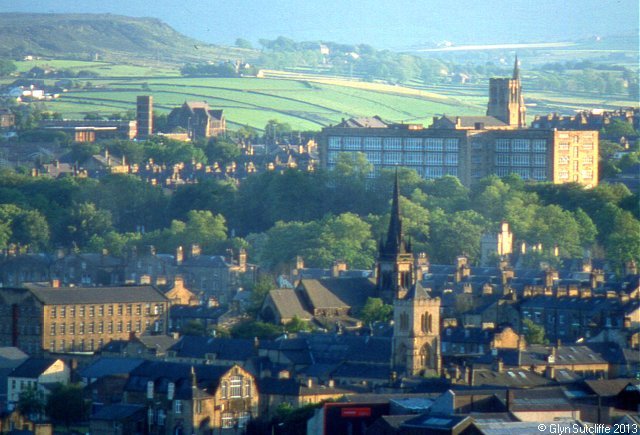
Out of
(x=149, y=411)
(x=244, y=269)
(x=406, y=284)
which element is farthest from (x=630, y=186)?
(x=149, y=411)

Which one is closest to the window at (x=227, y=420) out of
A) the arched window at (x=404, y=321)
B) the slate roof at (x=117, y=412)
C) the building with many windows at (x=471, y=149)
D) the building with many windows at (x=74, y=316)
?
the slate roof at (x=117, y=412)

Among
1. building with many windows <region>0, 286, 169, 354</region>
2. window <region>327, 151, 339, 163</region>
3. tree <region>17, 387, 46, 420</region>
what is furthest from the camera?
window <region>327, 151, 339, 163</region>

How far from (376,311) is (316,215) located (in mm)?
47931

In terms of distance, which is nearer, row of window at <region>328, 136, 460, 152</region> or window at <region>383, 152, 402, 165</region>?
row of window at <region>328, 136, 460, 152</region>

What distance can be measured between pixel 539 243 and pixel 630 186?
90.1 feet

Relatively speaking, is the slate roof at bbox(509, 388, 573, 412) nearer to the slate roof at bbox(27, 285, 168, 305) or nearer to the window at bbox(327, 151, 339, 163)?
the slate roof at bbox(27, 285, 168, 305)

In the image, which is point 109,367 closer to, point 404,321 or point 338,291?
point 404,321

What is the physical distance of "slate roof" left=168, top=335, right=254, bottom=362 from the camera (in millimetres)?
82875

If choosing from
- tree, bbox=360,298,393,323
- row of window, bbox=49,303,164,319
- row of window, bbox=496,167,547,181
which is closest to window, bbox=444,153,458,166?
row of window, bbox=496,167,547,181

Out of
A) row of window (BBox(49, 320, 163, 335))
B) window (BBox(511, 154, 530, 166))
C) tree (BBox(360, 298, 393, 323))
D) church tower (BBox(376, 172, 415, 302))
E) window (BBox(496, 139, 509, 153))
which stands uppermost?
window (BBox(496, 139, 509, 153))

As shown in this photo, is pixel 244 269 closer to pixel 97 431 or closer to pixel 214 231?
pixel 214 231

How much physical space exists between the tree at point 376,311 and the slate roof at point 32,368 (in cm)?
1396

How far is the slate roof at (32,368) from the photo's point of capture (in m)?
82.2

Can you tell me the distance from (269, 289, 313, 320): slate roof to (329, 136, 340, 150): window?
66.7 meters
